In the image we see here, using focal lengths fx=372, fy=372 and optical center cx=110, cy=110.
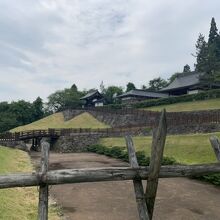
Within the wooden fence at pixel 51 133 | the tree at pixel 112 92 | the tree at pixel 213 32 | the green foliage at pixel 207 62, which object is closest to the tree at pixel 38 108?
the tree at pixel 112 92

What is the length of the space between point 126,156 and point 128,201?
57.3ft

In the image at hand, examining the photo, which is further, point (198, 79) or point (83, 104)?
point (83, 104)

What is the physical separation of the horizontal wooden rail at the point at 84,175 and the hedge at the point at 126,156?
49.2 feet

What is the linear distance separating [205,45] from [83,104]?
111 ft

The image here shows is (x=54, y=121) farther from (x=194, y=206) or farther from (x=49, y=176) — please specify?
A: (x=49, y=176)

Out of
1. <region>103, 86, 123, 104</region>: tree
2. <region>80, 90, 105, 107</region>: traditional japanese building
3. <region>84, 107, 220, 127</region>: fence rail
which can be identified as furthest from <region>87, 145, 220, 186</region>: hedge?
<region>103, 86, 123, 104</region>: tree

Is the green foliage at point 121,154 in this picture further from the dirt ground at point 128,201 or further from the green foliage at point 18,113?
the green foliage at point 18,113

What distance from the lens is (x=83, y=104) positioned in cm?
9112

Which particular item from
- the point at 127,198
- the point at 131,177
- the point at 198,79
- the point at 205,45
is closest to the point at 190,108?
the point at 198,79

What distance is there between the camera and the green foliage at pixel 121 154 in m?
27.1

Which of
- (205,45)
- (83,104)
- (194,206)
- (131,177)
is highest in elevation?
(205,45)

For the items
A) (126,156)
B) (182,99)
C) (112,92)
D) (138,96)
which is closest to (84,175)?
(126,156)

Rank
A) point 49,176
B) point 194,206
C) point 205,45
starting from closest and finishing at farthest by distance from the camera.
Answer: point 49,176 → point 194,206 → point 205,45

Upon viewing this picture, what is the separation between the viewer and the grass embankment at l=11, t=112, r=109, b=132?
2689 inches
